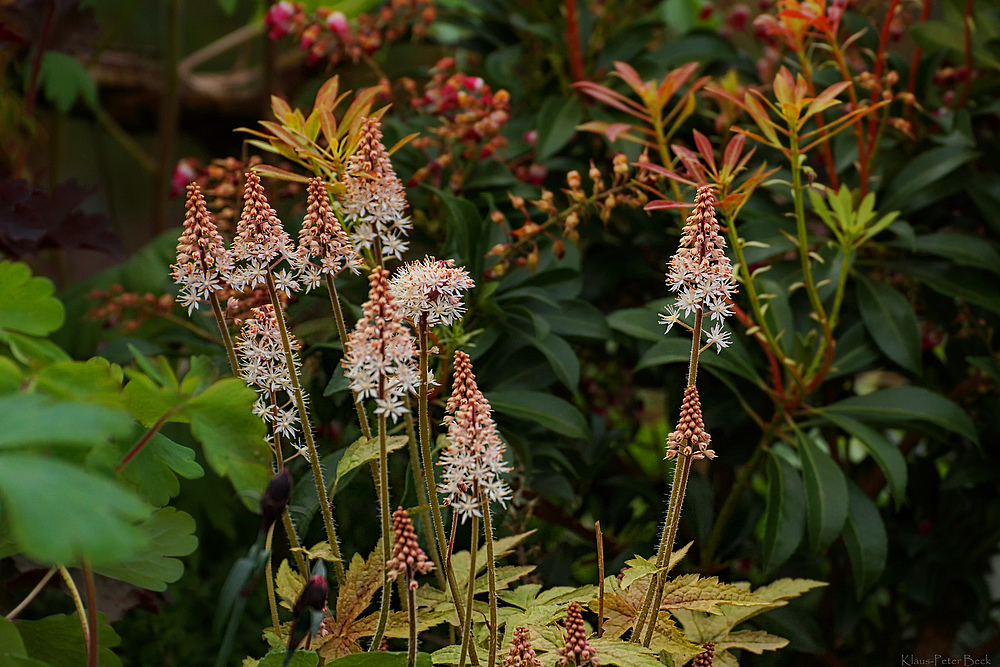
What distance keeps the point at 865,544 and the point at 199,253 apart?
82cm

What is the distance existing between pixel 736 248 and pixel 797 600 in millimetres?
859

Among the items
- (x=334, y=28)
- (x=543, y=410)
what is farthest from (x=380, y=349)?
(x=334, y=28)

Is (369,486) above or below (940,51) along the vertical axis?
below

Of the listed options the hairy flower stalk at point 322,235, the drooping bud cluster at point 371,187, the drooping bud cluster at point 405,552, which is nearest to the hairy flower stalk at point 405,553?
the drooping bud cluster at point 405,552

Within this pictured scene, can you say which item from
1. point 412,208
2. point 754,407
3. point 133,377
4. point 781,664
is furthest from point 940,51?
point 133,377

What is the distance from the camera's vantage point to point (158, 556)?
2.02 ft

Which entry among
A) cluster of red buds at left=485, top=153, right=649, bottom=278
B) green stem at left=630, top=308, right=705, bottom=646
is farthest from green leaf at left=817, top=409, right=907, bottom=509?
green stem at left=630, top=308, right=705, bottom=646

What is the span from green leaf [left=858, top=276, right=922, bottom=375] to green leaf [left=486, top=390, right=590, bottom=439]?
1.40 ft

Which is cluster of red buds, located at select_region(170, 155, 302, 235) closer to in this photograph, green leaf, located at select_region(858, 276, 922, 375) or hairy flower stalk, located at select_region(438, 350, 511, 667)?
hairy flower stalk, located at select_region(438, 350, 511, 667)

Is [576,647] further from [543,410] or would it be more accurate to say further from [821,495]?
[821,495]

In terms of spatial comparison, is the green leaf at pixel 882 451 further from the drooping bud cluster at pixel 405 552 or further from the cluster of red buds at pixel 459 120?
the drooping bud cluster at pixel 405 552

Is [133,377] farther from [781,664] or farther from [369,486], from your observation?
[781,664]

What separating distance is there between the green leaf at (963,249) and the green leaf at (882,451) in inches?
9.9

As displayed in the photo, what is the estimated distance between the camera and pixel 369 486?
0.96m
